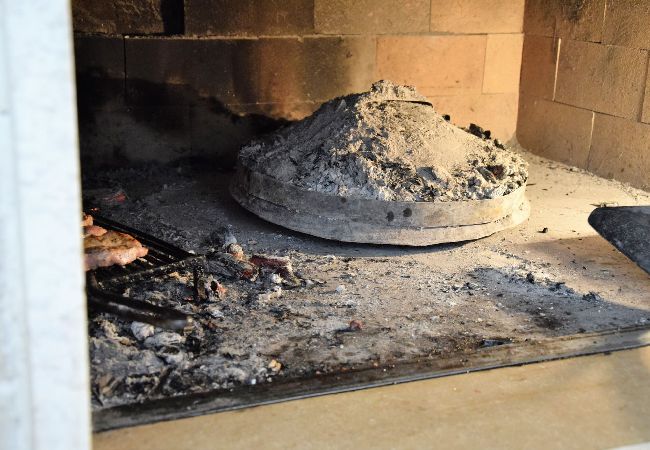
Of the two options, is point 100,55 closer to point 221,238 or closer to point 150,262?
point 221,238

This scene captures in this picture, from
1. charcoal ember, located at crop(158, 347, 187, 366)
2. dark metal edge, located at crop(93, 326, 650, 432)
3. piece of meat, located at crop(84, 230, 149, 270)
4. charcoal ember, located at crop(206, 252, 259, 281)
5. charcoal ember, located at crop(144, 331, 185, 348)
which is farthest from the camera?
charcoal ember, located at crop(206, 252, 259, 281)

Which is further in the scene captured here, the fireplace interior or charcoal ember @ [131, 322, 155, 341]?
charcoal ember @ [131, 322, 155, 341]

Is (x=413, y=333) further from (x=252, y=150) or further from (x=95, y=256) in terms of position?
(x=252, y=150)

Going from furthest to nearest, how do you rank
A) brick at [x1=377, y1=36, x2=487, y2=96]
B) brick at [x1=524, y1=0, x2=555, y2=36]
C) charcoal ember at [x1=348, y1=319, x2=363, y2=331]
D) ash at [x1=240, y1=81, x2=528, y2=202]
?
brick at [x1=524, y1=0, x2=555, y2=36], brick at [x1=377, y1=36, x2=487, y2=96], ash at [x1=240, y1=81, x2=528, y2=202], charcoal ember at [x1=348, y1=319, x2=363, y2=331]

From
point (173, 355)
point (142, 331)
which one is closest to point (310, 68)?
point (142, 331)

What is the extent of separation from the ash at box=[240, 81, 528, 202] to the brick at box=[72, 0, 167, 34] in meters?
1.62

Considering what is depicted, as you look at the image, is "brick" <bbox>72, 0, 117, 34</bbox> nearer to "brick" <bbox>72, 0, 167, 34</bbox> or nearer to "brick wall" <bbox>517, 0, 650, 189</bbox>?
"brick" <bbox>72, 0, 167, 34</bbox>

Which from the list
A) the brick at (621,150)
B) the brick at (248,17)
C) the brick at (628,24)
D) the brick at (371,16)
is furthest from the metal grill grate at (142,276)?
the brick at (628,24)

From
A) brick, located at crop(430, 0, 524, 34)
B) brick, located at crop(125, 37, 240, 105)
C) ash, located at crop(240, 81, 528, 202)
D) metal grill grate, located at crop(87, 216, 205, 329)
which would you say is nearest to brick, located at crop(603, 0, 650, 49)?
brick, located at crop(430, 0, 524, 34)

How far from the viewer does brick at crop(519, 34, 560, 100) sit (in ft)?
21.4

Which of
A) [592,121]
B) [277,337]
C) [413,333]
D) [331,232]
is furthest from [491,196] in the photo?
[592,121]

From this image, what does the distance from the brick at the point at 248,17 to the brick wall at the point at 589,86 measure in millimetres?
2192

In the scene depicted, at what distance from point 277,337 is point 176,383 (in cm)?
57

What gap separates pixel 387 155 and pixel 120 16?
2649 millimetres
